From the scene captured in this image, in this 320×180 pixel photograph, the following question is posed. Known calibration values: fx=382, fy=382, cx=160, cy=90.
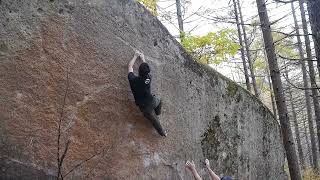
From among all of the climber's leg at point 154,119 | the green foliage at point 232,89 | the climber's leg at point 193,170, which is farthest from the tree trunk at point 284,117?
the climber's leg at point 154,119

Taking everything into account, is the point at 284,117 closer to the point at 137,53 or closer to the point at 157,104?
the point at 157,104

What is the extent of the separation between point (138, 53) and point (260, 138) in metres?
4.51

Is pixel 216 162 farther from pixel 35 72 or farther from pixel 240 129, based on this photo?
pixel 35 72

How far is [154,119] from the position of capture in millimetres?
6613

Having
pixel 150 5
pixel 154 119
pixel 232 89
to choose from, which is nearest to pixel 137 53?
pixel 154 119

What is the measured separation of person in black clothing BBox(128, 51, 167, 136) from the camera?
619cm

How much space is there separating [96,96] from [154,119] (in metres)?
1.13

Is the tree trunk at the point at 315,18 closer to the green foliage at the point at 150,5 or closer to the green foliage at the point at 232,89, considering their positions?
the green foliage at the point at 232,89

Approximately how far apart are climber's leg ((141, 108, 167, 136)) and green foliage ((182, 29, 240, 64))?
5515mm

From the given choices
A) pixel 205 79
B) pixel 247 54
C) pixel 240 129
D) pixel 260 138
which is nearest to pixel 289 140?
pixel 260 138

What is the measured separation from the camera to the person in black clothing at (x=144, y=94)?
6.19 metres

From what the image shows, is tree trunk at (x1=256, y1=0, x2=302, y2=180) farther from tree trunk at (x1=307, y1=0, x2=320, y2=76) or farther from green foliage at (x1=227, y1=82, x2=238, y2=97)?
tree trunk at (x1=307, y1=0, x2=320, y2=76)

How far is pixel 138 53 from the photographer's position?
22.2ft

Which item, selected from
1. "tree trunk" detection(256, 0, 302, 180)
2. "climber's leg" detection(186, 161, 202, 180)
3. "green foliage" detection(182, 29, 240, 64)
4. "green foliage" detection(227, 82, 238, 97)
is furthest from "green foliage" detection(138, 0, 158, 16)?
"climber's leg" detection(186, 161, 202, 180)
